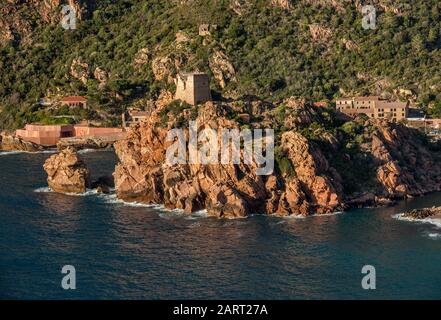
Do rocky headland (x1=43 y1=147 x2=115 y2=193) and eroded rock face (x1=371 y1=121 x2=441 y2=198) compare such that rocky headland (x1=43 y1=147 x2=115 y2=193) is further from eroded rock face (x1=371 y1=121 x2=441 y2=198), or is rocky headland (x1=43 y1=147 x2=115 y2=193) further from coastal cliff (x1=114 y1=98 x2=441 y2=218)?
eroded rock face (x1=371 y1=121 x2=441 y2=198)

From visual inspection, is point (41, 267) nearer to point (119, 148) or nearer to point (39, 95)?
point (119, 148)

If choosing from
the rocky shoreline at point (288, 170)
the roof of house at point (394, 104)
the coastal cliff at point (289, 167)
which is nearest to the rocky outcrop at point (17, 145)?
the coastal cliff at point (289, 167)

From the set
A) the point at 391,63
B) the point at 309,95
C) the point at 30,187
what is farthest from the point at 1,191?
the point at 391,63

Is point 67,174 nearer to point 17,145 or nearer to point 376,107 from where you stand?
point 17,145

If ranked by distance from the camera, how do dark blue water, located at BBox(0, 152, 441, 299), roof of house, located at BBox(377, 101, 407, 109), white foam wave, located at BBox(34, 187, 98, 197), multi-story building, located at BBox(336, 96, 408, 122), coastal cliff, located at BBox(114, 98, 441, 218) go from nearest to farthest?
dark blue water, located at BBox(0, 152, 441, 299), coastal cliff, located at BBox(114, 98, 441, 218), white foam wave, located at BBox(34, 187, 98, 197), multi-story building, located at BBox(336, 96, 408, 122), roof of house, located at BBox(377, 101, 407, 109)

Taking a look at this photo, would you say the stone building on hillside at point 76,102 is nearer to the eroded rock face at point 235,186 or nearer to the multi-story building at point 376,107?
the multi-story building at point 376,107

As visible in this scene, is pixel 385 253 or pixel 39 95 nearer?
pixel 385 253

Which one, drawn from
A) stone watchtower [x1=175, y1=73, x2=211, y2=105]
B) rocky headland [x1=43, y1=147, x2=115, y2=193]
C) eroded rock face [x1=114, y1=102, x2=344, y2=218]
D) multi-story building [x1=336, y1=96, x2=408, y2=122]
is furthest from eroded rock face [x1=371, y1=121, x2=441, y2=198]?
multi-story building [x1=336, y1=96, x2=408, y2=122]

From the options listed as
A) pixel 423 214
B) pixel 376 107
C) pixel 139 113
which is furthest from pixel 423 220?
pixel 139 113
